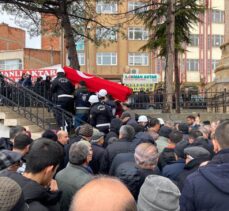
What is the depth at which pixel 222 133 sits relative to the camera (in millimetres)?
4805

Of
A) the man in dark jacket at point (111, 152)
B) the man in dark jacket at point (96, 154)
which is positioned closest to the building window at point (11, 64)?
the man in dark jacket at point (96, 154)

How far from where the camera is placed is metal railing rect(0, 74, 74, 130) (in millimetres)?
14695

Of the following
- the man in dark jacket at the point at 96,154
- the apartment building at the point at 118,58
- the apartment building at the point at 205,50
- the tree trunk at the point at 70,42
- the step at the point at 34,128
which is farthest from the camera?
the apartment building at the point at 205,50

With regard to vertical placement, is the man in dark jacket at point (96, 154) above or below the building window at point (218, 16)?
below

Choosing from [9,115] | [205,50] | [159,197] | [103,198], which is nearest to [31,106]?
[9,115]

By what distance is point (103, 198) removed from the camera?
2.12m

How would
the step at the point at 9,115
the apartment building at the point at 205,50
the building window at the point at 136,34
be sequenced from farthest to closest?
the apartment building at the point at 205,50, the building window at the point at 136,34, the step at the point at 9,115

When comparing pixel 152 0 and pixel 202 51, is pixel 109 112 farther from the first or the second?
pixel 202 51

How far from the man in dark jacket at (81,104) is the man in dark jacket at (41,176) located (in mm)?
10078

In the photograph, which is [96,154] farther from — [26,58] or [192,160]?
[26,58]

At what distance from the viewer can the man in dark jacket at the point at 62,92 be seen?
14688mm

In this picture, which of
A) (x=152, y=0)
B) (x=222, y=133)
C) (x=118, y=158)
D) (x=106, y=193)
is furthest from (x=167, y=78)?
(x=106, y=193)

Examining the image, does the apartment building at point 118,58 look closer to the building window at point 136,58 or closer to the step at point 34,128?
the building window at point 136,58

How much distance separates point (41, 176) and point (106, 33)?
2111 cm
